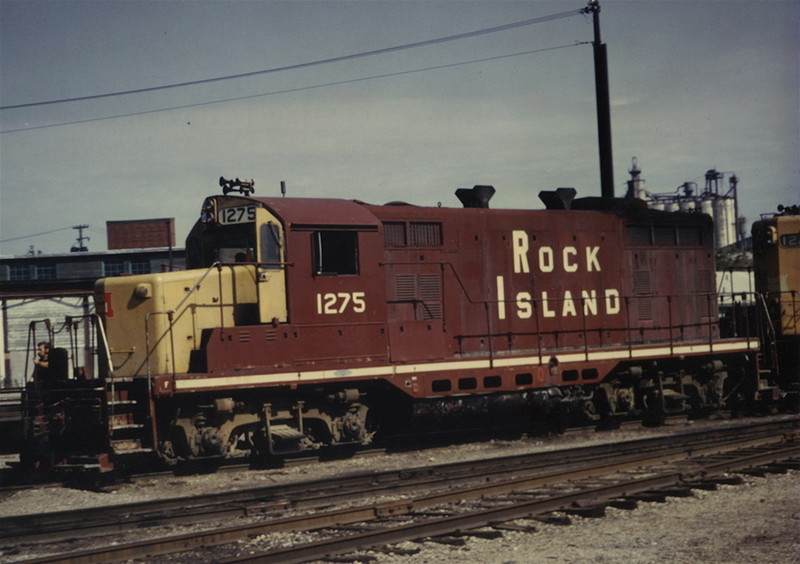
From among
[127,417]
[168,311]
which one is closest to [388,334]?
[168,311]

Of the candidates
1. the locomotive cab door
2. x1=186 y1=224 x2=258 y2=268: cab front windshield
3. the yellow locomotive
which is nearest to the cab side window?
the locomotive cab door

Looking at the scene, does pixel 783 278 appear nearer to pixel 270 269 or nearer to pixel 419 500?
pixel 270 269

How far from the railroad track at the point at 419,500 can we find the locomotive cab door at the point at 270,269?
2.80 meters

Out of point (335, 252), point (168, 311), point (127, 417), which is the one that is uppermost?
point (335, 252)

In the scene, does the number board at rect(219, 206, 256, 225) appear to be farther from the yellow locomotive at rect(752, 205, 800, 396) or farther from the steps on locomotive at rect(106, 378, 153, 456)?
the yellow locomotive at rect(752, 205, 800, 396)

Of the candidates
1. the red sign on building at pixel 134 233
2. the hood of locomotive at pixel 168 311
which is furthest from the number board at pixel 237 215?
the red sign on building at pixel 134 233

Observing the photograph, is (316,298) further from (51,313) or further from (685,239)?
(51,313)

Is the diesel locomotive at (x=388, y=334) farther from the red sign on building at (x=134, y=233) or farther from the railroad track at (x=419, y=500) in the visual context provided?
the red sign on building at (x=134, y=233)

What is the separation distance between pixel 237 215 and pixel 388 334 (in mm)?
2971

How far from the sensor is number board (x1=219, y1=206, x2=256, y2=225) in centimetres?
1255

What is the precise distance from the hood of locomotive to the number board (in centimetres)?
74

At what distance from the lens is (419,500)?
9.22m

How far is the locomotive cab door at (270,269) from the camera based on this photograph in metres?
12.4

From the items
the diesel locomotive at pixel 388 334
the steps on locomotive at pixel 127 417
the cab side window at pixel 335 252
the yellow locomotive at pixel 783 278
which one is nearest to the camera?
the steps on locomotive at pixel 127 417
